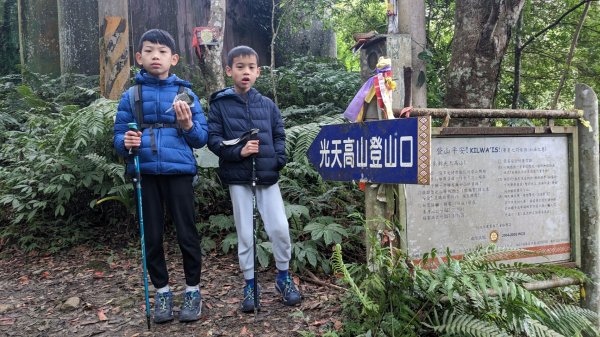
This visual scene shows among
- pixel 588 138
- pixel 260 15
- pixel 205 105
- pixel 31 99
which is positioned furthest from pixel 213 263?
pixel 260 15

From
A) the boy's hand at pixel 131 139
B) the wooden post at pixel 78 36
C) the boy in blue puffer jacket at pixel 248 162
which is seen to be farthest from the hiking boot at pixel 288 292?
the wooden post at pixel 78 36

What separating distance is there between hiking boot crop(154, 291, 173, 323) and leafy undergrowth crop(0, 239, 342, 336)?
1.9 inches

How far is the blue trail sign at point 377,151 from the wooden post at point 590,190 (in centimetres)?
172

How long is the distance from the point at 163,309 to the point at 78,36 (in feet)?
24.6

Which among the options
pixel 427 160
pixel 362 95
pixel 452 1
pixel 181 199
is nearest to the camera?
pixel 427 160

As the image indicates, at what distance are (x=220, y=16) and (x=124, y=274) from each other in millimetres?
3452

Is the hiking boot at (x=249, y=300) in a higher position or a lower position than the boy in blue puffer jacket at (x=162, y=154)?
lower

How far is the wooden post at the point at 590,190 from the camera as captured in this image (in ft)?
11.6

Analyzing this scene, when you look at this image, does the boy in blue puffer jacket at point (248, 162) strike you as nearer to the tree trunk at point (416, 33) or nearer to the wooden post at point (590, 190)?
the tree trunk at point (416, 33)

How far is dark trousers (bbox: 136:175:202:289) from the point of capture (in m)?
3.44

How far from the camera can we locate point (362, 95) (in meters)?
3.00

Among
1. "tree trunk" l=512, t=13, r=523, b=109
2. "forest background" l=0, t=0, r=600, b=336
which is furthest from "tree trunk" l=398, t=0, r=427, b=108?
"tree trunk" l=512, t=13, r=523, b=109

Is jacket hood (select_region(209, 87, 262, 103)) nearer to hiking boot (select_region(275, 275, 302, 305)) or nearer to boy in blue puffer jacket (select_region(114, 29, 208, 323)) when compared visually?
boy in blue puffer jacket (select_region(114, 29, 208, 323))

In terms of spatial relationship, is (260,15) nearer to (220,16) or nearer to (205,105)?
(220,16)
